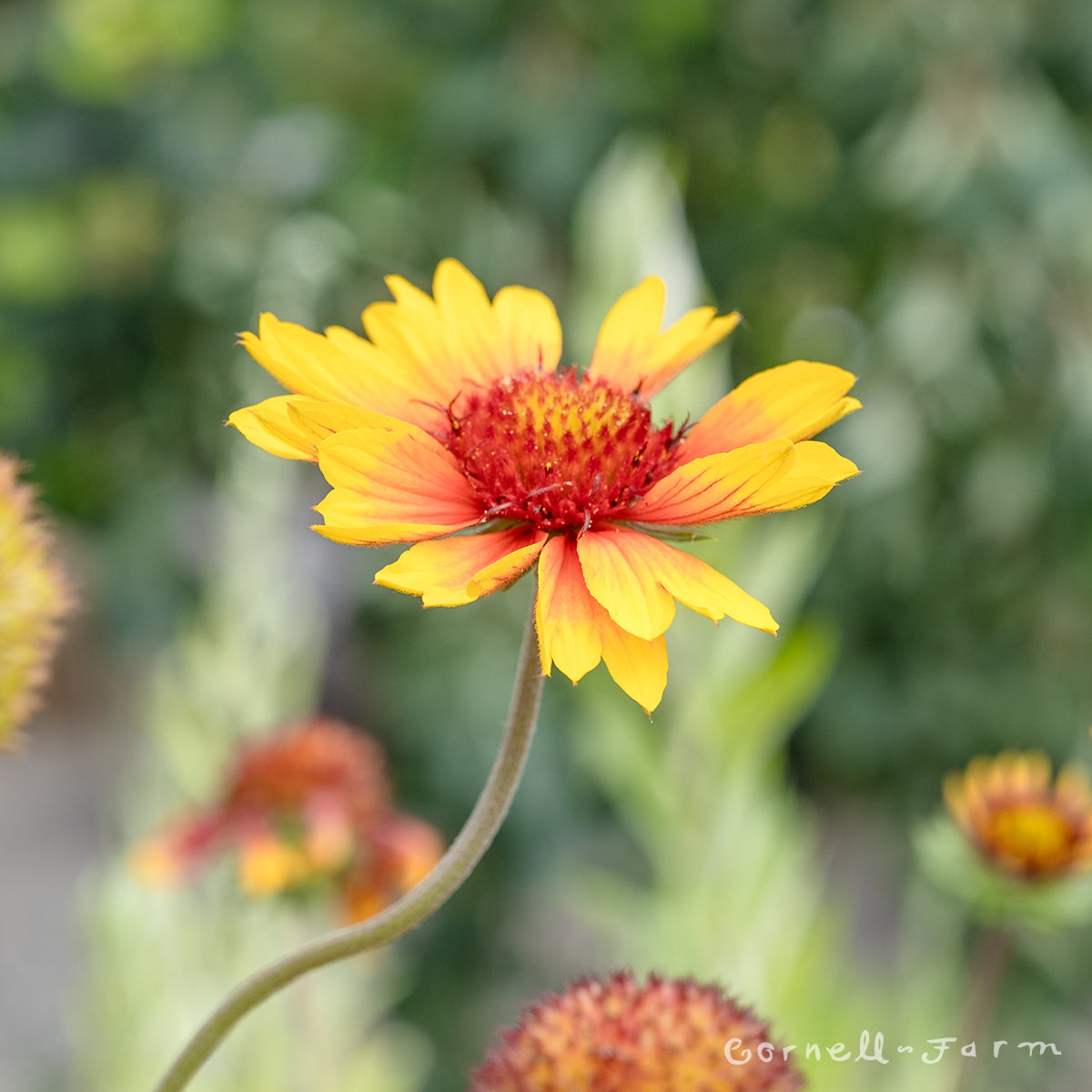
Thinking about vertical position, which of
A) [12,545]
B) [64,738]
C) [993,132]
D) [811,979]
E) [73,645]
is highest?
[993,132]

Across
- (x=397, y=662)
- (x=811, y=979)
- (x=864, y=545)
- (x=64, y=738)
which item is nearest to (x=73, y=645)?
(x=64, y=738)

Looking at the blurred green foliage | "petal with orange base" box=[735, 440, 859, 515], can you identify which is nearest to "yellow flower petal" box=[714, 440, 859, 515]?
"petal with orange base" box=[735, 440, 859, 515]

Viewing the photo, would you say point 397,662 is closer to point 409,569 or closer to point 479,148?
point 479,148

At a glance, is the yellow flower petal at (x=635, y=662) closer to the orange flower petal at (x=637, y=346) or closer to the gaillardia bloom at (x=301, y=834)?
the orange flower petal at (x=637, y=346)

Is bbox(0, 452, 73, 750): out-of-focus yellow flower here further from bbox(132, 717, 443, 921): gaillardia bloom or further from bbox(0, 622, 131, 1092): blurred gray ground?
bbox(0, 622, 131, 1092): blurred gray ground

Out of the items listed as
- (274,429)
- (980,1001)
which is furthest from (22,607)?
(980,1001)

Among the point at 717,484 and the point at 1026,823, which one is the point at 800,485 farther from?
the point at 1026,823
